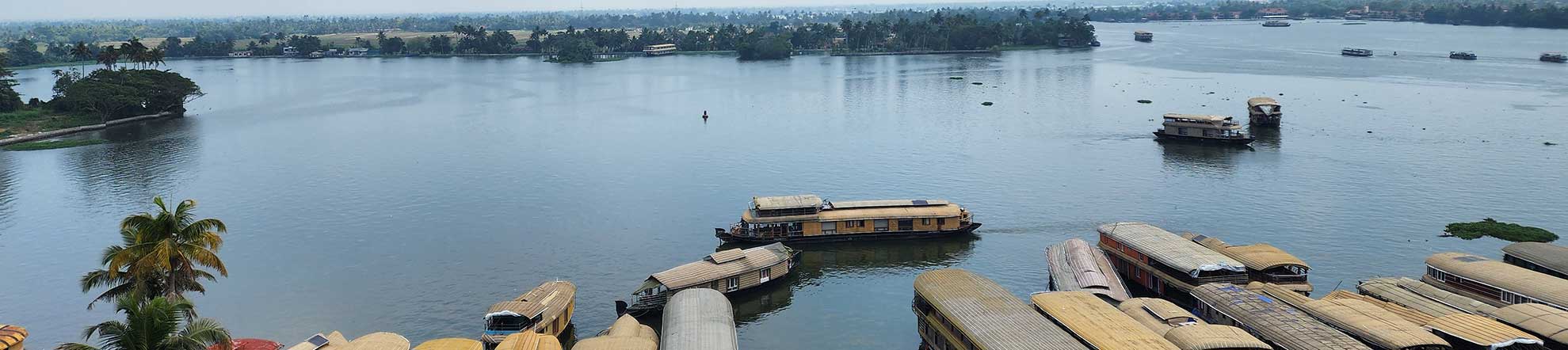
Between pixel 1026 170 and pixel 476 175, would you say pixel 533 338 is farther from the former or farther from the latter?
pixel 1026 170

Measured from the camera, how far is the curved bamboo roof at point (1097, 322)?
87.6 ft

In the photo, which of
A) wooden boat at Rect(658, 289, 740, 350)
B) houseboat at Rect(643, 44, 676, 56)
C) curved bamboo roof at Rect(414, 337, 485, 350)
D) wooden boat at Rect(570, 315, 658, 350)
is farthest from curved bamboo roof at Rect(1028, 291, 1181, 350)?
houseboat at Rect(643, 44, 676, 56)

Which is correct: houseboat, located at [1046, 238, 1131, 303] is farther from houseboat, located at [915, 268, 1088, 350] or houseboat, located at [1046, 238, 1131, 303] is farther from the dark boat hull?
the dark boat hull

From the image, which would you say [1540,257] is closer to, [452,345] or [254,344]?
[452,345]

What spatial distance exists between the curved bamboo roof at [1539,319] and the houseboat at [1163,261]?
809 centimetres

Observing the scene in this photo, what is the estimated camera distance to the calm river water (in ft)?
133

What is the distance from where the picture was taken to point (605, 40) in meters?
195

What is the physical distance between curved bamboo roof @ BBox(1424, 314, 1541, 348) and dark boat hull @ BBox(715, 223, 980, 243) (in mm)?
20467

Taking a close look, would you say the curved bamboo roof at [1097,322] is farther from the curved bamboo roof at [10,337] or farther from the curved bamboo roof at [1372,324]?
the curved bamboo roof at [10,337]

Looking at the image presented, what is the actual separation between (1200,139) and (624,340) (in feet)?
190

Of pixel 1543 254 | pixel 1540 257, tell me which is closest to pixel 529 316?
pixel 1540 257

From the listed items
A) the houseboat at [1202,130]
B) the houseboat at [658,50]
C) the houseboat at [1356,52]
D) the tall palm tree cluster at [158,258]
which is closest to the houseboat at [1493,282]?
the houseboat at [1202,130]

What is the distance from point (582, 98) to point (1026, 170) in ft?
205

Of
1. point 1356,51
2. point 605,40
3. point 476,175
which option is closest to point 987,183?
point 476,175
